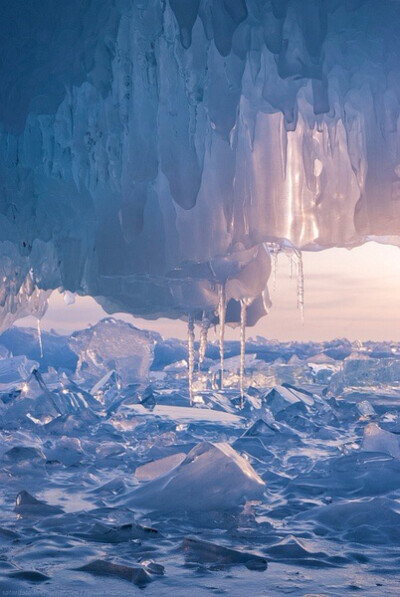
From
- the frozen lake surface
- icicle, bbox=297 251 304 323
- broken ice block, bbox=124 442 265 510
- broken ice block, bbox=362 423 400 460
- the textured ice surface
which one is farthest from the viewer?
the textured ice surface

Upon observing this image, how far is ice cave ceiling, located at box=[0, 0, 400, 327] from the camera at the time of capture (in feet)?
13.6

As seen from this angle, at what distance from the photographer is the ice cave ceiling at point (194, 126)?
4.13 meters

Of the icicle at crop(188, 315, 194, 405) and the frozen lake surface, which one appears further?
the icicle at crop(188, 315, 194, 405)

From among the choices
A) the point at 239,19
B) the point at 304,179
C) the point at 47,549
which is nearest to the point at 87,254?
the point at 304,179

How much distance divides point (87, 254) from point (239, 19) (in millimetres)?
4257

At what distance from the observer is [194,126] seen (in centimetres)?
509

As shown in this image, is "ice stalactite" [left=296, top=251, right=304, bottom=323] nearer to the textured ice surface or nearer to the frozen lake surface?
the frozen lake surface

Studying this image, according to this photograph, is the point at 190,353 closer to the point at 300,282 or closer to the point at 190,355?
the point at 190,355

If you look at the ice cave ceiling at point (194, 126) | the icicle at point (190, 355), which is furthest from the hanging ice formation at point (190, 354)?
the ice cave ceiling at point (194, 126)

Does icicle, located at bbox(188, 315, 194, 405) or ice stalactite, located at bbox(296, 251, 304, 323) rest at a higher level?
ice stalactite, located at bbox(296, 251, 304, 323)

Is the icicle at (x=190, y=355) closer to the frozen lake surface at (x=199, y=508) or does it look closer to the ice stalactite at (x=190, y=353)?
the ice stalactite at (x=190, y=353)

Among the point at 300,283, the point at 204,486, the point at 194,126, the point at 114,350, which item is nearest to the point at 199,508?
the point at 204,486

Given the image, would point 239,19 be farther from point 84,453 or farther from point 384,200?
point 84,453

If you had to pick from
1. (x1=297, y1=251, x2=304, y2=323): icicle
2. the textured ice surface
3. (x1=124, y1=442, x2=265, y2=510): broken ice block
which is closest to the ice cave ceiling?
(x1=297, y1=251, x2=304, y2=323): icicle
